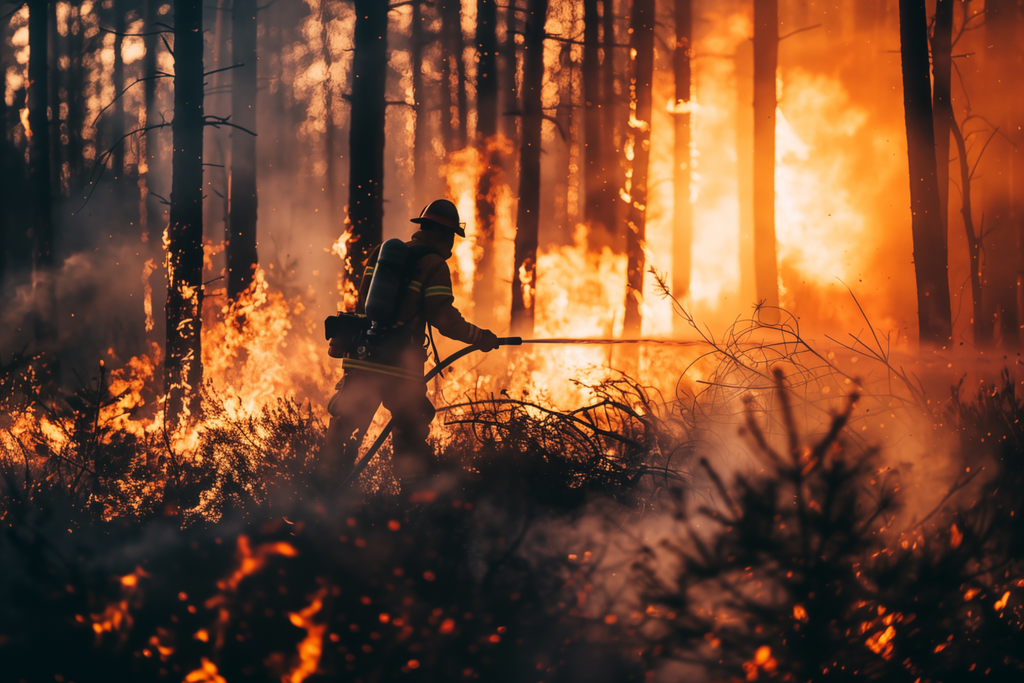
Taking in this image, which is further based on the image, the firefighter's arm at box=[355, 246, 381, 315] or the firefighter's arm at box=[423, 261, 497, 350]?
the firefighter's arm at box=[355, 246, 381, 315]

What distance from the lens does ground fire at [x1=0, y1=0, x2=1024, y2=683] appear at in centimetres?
228

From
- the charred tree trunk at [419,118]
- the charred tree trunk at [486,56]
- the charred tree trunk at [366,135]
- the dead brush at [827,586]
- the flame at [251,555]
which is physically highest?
the charred tree trunk at [419,118]

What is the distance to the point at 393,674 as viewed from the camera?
8.65ft

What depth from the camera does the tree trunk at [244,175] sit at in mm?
10164

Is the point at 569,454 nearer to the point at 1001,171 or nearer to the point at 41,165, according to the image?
the point at 1001,171

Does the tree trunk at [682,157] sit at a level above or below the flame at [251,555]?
above

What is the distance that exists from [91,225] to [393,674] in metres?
15.8

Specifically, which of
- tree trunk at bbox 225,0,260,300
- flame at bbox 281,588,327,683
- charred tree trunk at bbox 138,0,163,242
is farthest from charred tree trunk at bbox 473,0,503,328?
charred tree trunk at bbox 138,0,163,242

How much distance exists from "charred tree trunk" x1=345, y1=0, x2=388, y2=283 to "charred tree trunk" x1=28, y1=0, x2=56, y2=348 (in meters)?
7.78

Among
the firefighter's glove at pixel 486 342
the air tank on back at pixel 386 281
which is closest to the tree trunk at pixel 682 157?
the firefighter's glove at pixel 486 342

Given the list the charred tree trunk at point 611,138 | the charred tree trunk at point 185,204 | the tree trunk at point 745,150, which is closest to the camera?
the charred tree trunk at point 185,204

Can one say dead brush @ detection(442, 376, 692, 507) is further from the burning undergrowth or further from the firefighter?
the firefighter

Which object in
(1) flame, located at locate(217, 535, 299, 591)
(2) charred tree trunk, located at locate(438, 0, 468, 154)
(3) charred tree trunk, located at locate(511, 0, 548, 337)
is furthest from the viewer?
(2) charred tree trunk, located at locate(438, 0, 468, 154)

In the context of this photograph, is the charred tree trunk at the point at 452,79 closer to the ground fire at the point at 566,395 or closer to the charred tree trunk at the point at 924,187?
the ground fire at the point at 566,395
